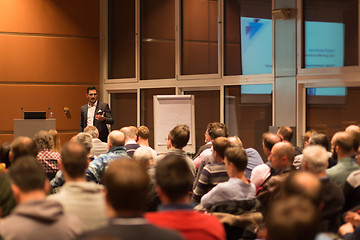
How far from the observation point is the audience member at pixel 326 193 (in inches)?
125

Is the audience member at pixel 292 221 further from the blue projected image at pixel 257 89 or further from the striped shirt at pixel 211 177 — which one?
the blue projected image at pixel 257 89

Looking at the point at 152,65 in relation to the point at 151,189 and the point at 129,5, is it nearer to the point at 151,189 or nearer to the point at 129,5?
the point at 129,5

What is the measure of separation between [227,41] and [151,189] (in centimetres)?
487

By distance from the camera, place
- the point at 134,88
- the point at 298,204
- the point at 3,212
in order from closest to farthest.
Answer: the point at 298,204
the point at 3,212
the point at 134,88

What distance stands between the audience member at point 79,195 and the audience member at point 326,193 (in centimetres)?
138

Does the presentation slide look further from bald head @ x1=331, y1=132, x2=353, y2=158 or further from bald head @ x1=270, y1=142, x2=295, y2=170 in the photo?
bald head @ x1=270, y1=142, x2=295, y2=170

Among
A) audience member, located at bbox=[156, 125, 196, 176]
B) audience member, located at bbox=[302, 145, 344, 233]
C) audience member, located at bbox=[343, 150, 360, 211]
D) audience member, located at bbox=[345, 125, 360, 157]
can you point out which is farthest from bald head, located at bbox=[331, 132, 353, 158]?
audience member, located at bbox=[156, 125, 196, 176]

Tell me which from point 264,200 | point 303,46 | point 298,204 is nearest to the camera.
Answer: point 298,204

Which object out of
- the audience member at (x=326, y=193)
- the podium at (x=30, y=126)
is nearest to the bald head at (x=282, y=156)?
the audience member at (x=326, y=193)

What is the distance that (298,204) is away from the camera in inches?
63.7

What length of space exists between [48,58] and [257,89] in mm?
4103

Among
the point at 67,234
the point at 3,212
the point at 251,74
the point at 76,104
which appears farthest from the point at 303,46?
the point at 67,234

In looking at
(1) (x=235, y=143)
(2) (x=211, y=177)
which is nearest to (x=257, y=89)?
(1) (x=235, y=143)

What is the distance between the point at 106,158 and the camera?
4.66m
